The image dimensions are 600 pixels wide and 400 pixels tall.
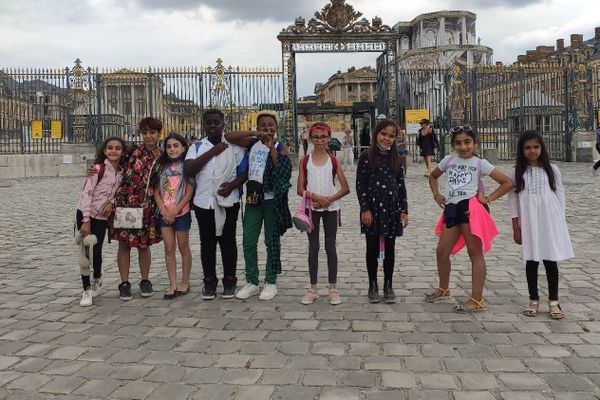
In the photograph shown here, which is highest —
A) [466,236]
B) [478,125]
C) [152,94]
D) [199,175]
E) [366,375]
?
[152,94]

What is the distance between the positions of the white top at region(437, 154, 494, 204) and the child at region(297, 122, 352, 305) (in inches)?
35.6

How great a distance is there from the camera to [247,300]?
524 centimetres

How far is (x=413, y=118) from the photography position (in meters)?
21.8

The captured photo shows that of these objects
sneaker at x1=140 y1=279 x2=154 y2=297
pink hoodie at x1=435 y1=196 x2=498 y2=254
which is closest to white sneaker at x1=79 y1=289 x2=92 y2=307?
sneaker at x1=140 y1=279 x2=154 y2=297

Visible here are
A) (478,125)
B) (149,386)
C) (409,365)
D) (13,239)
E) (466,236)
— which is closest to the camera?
(149,386)

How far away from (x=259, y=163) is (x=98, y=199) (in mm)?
1504

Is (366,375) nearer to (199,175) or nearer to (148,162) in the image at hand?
(199,175)

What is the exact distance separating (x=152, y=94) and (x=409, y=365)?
1964 cm

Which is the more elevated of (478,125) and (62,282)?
(478,125)

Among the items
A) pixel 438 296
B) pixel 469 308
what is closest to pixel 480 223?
pixel 469 308

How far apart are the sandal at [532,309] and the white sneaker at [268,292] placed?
2.19 m

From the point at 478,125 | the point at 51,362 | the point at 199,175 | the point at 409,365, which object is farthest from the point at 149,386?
the point at 478,125

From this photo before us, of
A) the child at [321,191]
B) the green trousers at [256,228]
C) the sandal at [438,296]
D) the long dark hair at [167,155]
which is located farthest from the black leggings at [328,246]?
the long dark hair at [167,155]

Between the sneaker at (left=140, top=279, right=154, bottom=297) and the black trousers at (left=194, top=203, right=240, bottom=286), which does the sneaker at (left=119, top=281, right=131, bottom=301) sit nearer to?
the sneaker at (left=140, top=279, right=154, bottom=297)
